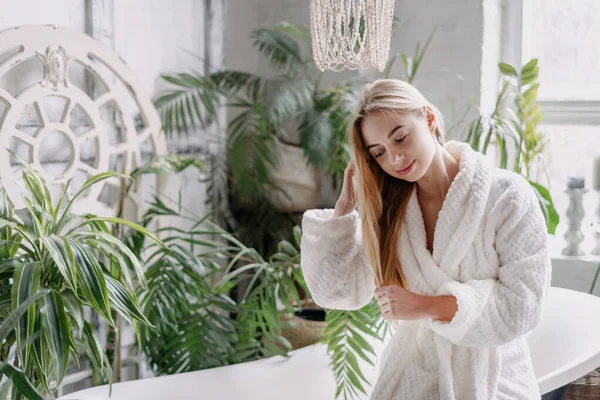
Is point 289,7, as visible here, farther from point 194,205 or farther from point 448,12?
point 194,205

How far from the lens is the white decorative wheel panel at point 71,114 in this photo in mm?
2309

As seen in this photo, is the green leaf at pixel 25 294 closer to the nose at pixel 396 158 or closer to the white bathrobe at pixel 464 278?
the white bathrobe at pixel 464 278

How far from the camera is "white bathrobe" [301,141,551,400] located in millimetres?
1613

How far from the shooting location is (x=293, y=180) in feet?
10.7

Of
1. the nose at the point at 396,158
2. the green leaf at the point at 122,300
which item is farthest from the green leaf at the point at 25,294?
the nose at the point at 396,158

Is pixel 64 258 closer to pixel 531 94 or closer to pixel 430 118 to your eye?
pixel 430 118

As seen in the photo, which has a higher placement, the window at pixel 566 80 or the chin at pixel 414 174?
the window at pixel 566 80

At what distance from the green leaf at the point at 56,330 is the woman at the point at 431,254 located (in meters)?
0.57

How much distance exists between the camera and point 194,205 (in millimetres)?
3309

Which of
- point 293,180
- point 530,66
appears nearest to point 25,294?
point 293,180

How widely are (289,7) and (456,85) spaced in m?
0.89

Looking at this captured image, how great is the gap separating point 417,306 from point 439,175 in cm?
32

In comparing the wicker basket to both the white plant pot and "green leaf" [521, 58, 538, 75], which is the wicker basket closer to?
the white plant pot

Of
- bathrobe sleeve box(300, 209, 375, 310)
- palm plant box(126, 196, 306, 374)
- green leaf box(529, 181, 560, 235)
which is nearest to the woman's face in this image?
bathrobe sleeve box(300, 209, 375, 310)
